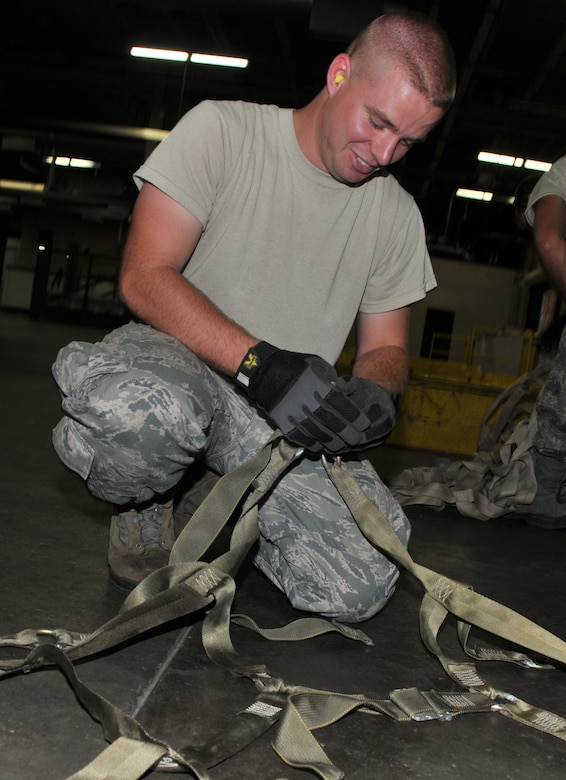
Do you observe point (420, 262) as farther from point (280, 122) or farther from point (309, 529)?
point (309, 529)

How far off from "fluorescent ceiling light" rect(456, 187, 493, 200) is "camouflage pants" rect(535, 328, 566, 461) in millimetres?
14078

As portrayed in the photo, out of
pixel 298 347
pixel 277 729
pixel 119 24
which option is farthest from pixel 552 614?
pixel 119 24

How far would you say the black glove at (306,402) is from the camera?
5.20ft

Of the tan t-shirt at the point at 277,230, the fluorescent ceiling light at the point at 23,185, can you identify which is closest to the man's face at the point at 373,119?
the tan t-shirt at the point at 277,230

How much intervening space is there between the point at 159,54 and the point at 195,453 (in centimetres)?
1076

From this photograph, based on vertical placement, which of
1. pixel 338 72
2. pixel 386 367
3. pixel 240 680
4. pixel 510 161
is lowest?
pixel 240 680

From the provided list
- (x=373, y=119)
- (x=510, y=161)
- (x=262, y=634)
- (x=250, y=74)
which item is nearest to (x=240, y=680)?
(x=262, y=634)

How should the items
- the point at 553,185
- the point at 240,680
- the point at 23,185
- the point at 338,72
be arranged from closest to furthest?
1. the point at 240,680
2. the point at 338,72
3. the point at 553,185
4. the point at 23,185

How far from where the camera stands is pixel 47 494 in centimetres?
261

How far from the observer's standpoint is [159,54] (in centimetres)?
1138

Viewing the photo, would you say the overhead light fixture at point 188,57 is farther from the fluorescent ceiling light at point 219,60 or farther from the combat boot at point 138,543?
the combat boot at point 138,543

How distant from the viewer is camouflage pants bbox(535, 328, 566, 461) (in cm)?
300

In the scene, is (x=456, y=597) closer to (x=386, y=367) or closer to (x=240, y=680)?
(x=240, y=680)

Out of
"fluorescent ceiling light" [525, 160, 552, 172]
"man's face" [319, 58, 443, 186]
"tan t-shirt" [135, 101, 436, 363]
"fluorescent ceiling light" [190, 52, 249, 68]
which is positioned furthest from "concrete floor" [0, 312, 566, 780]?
"fluorescent ceiling light" [525, 160, 552, 172]
